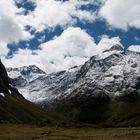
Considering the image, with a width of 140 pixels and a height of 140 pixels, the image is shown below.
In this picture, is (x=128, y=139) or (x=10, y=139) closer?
(x=128, y=139)

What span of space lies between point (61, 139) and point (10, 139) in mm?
12622

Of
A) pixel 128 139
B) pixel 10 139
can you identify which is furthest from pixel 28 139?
pixel 128 139

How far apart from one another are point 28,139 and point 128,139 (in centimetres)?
2972

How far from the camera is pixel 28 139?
9325 centimetres

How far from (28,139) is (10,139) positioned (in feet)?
13.7

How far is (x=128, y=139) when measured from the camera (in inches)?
2832

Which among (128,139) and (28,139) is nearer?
(128,139)

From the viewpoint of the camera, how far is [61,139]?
88.9 meters

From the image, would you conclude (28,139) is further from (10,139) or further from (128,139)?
(128,139)

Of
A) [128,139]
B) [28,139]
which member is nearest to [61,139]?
[28,139]

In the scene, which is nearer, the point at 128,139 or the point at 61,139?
the point at 128,139

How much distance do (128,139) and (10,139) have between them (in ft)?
106

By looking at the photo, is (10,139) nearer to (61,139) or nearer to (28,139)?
(28,139)

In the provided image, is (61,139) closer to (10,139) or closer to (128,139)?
(10,139)
